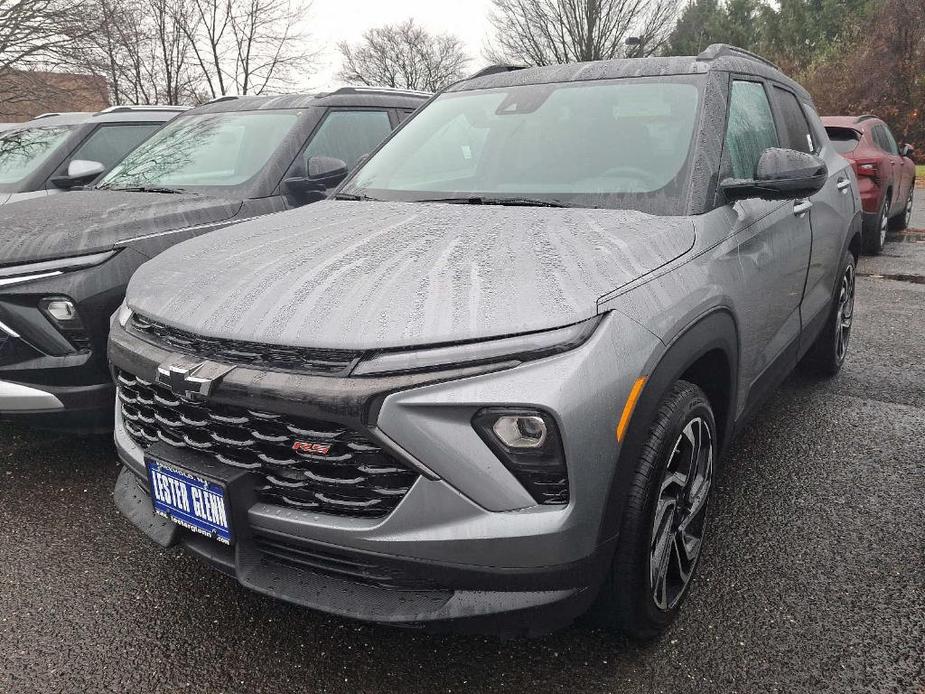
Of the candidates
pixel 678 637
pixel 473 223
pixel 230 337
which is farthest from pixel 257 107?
pixel 678 637

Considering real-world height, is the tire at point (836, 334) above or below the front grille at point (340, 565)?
below

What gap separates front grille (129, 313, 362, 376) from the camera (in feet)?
5.68

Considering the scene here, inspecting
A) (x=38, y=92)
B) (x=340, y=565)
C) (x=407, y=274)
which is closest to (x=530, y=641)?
(x=340, y=565)

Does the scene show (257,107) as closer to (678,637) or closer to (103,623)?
(103,623)

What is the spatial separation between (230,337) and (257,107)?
136 inches

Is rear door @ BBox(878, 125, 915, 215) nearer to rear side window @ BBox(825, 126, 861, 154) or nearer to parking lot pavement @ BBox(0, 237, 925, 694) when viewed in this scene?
rear side window @ BBox(825, 126, 861, 154)

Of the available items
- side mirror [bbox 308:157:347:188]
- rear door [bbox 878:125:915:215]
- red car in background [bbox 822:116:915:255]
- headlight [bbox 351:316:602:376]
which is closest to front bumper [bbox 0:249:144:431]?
side mirror [bbox 308:157:347:188]

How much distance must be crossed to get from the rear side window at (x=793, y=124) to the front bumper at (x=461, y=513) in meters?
2.26

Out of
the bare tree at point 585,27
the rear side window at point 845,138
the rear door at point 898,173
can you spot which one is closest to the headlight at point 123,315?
the rear side window at point 845,138

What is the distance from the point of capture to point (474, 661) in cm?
214

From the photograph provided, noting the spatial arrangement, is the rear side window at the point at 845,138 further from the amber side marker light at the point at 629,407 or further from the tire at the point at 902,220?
the amber side marker light at the point at 629,407

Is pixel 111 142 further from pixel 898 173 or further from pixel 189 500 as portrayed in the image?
pixel 898 173

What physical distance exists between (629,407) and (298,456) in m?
0.84

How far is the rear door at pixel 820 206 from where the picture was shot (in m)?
3.46
